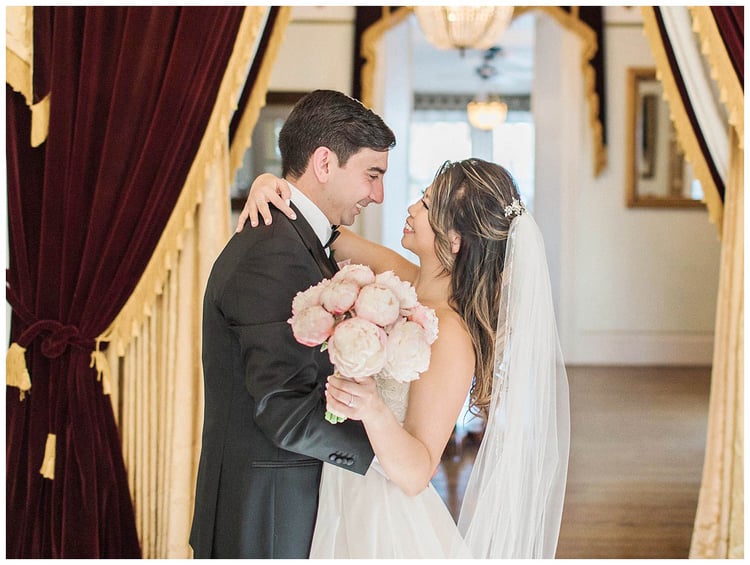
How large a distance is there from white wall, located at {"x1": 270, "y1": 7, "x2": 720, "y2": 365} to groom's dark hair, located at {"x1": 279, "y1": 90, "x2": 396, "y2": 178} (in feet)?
17.4

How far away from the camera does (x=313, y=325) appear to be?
146cm

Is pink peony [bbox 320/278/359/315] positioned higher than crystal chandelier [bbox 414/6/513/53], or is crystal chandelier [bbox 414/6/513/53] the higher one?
crystal chandelier [bbox 414/6/513/53]

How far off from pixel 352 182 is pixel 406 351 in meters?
0.62

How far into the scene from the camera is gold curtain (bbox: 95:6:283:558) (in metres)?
2.75

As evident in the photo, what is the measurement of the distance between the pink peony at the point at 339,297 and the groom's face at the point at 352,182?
1.67 ft

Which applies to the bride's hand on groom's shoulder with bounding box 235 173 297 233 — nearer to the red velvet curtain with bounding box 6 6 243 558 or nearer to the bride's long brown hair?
the bride's long brown hair

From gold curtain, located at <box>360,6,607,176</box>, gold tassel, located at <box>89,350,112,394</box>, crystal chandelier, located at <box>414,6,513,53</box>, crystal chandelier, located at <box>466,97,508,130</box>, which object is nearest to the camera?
gold tassel, located at <box>89,350,112,394</box>

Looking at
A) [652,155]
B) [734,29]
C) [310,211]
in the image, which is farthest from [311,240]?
[652,155]

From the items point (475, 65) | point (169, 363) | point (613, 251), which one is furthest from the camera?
point (475, 65)

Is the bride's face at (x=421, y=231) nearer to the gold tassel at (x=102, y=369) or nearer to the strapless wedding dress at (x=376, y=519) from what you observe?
the strapless wedding dress at (x=376, y=519)

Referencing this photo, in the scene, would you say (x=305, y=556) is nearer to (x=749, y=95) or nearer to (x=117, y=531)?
(x=117, y=531)

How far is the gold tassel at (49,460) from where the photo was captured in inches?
106

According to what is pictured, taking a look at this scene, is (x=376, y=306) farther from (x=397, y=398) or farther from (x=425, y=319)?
(x=397, y=398)

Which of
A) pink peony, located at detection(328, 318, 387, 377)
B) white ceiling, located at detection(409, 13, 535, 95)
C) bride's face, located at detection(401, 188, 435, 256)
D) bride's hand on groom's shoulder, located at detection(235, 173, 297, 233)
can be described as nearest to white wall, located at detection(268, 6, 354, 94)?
white ceiling, located at detection(409, 13, 535, 95)
